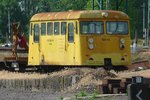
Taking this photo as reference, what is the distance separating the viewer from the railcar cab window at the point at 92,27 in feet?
83.3

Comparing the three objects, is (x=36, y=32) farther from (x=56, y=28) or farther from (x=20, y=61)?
(x=20, y=61)

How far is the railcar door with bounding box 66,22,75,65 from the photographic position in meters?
25.7

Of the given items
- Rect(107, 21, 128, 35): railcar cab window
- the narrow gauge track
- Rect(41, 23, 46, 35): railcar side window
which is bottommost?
the narrow gauge track

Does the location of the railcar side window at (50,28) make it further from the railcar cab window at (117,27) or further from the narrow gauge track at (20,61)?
the railcar cab window at (117,27)

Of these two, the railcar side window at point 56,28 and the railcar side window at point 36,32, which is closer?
the railcar side window at point 56,28

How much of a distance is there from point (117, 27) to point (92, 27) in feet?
3.42

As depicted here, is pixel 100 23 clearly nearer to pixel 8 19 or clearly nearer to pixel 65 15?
pixel 65 15

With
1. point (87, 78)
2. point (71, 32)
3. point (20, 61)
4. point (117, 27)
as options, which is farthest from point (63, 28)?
point (87, 78)

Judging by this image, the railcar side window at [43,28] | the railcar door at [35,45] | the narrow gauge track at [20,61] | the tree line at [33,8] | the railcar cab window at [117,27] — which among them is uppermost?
the railcar cab window at [117,27]

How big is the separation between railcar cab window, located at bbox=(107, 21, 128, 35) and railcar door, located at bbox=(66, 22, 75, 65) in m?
1.47

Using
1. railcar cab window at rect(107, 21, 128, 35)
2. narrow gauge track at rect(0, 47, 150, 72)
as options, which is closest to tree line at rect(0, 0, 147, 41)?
narrow gauge track at rect(0, 47, 150, 72)

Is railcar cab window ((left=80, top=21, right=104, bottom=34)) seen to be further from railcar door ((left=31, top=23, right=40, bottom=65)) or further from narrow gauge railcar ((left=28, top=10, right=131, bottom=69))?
railcar door ((left=31, top=23, right=40, bottom=65))

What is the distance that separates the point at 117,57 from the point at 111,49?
42 cm

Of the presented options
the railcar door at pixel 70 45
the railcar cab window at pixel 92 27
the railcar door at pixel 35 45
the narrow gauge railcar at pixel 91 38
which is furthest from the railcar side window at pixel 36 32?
the railcar cab window at pixel 92 27
